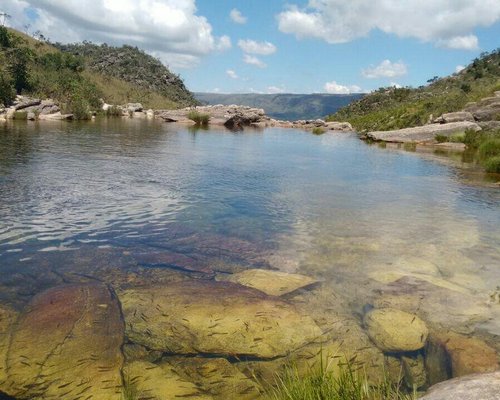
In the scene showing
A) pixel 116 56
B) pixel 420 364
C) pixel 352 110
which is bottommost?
pixel 420 364

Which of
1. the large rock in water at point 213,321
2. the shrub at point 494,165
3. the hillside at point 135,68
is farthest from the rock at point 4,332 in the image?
the hillside at point 135,68

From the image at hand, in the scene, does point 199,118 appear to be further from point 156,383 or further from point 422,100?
point 156,383

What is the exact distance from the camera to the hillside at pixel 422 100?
142 ft

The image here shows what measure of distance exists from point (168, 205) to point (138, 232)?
103 inches

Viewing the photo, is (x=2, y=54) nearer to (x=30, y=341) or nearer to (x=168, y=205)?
(x=168, y=205)

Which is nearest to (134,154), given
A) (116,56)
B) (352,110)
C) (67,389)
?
(67,389)

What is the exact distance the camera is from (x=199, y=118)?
2474 inches

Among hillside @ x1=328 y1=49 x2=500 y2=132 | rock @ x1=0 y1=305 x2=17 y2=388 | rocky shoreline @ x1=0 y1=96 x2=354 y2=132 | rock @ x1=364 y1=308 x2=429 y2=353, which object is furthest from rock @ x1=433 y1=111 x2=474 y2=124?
rock @ x1=0 y1=305 x2=17 y2=388

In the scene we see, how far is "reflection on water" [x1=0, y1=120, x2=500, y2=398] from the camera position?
18.4ft

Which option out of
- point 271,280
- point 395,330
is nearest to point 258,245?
point 271,280

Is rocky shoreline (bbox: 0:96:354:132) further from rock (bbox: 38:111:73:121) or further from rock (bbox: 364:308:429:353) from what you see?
rock (bbox: 364:308:429:353)

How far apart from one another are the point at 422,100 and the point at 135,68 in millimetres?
107748

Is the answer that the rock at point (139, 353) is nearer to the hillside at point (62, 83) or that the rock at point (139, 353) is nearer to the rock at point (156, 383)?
the rock at point (156, 383)

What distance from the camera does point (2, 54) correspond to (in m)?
67.8
